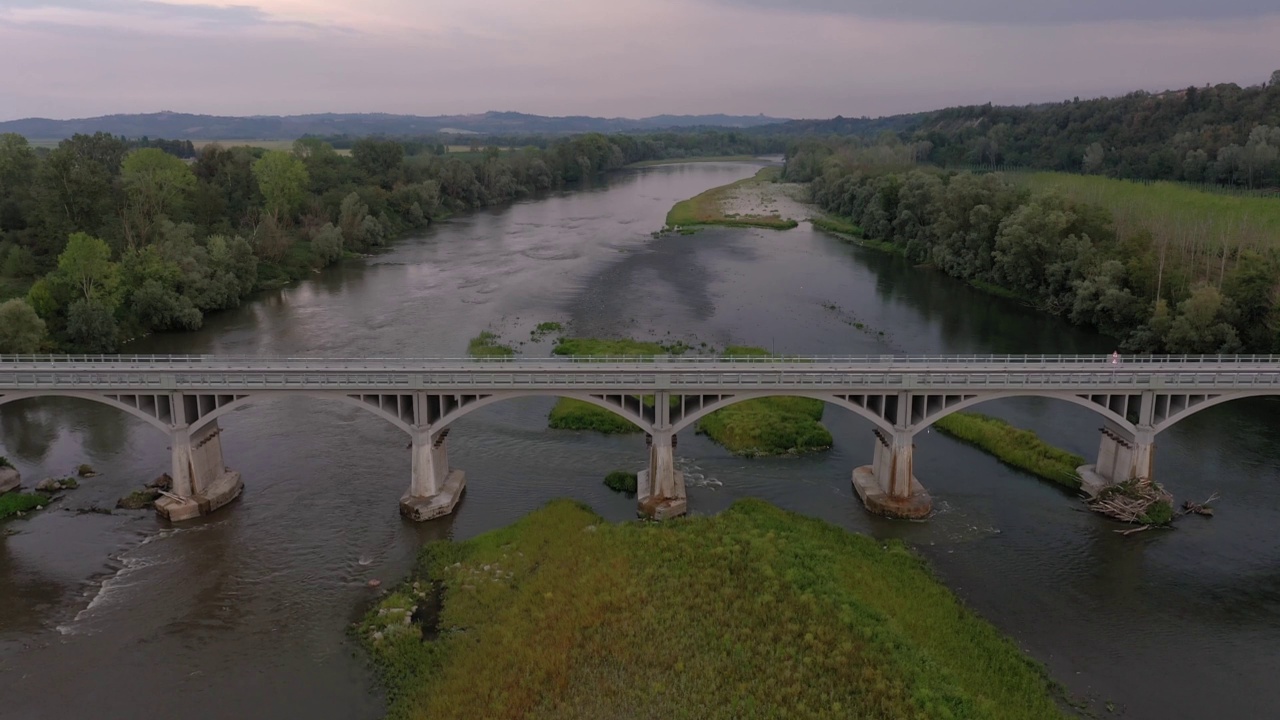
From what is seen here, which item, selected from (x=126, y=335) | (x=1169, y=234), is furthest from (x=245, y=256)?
(x=1169, y=234)

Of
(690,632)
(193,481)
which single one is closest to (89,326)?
(193,481)

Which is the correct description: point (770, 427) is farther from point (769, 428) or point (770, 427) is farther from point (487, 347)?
point (487, 347)

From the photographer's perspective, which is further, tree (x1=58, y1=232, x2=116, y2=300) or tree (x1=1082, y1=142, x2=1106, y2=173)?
tree (x1=1082, y1=142, x2=1106, y2=173)

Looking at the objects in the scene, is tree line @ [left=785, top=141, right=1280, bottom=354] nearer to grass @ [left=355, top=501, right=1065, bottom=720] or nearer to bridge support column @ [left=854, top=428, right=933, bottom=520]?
bridge support column @ [left=854, top=428, right=933, bottom=520]

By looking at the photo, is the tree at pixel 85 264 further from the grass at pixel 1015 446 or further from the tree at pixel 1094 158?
the tree at pixel 1094 158

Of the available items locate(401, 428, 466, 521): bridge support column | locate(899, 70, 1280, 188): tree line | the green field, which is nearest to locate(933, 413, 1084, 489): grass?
locate(401, 428, 466, 521): bridge support column

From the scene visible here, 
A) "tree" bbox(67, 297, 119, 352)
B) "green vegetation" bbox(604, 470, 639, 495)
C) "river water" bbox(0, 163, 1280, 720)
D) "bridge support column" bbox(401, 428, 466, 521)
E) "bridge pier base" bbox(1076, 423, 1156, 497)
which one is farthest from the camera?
"tree" bbox(67, 297, 119, 352)
